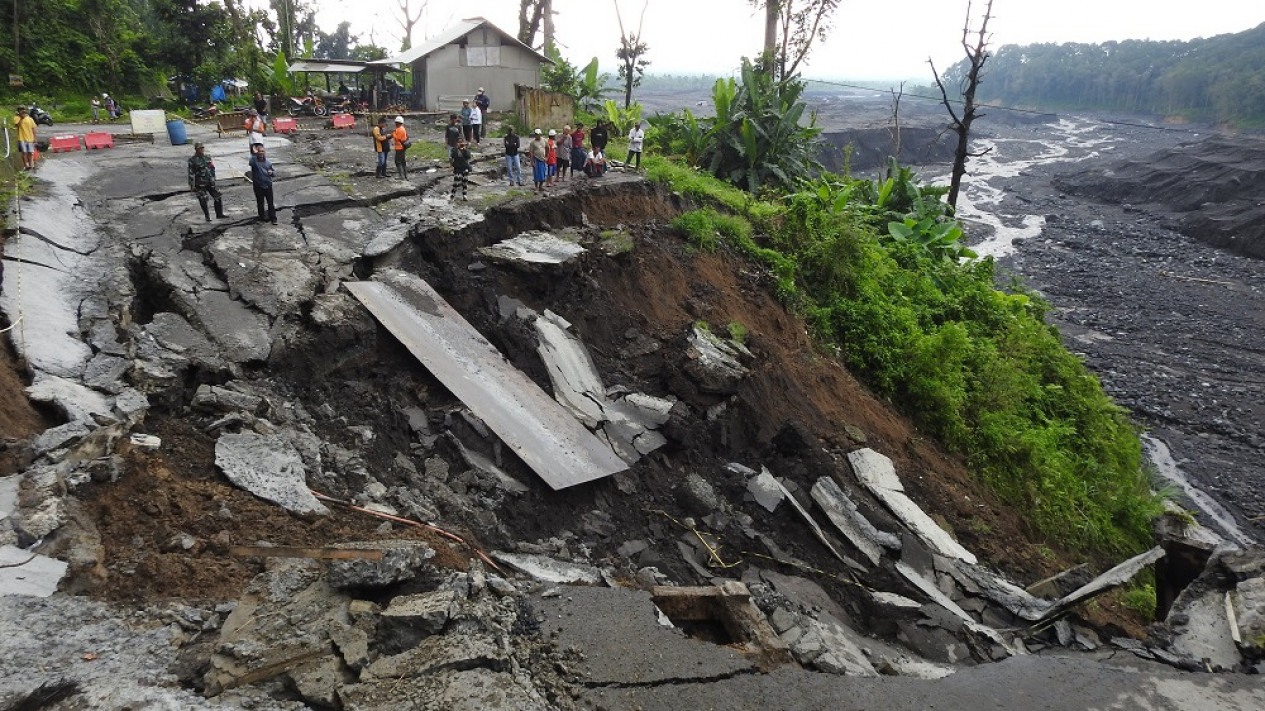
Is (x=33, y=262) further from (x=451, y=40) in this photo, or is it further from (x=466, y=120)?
(x=451, y=40)

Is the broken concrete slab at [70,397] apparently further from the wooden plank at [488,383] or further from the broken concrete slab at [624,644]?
the broken concrete slab at [624,644]

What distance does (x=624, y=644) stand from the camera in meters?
4.50

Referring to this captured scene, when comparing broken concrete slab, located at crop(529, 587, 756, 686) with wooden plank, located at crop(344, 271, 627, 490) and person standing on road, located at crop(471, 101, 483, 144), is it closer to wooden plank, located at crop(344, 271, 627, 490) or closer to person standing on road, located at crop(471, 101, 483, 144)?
wooden plank, located at crop(344, 271, 627, 490)

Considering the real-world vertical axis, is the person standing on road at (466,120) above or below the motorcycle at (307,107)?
below

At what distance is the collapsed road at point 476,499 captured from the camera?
386 centimetres

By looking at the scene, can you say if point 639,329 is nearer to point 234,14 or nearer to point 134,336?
point 134,336

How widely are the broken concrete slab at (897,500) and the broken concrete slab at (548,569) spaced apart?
4.32 metres

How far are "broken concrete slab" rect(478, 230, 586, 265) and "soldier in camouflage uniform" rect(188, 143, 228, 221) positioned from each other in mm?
3356

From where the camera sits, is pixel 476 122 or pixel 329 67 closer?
pixel 476 122

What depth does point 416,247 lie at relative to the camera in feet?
29.6

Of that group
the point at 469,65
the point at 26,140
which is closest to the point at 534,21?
the point at 469,65

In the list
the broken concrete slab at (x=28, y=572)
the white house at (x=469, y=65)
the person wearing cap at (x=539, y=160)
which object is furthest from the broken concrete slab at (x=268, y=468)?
the white house at (x=469, y=65)

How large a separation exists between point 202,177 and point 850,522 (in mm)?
8870

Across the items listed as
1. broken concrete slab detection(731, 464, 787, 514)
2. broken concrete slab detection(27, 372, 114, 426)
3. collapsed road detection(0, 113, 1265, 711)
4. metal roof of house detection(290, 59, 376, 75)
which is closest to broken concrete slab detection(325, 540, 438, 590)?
collapsed road detection(0, 113, 1265, 711)
